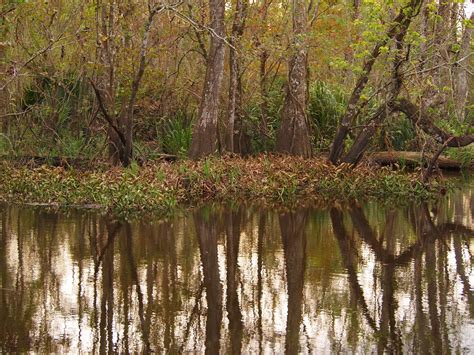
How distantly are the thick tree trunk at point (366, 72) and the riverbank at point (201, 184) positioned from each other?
59 cm

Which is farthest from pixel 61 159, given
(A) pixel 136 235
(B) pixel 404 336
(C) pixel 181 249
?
(B) pixel 404 336

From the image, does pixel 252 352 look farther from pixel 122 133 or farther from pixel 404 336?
pixel 122 133

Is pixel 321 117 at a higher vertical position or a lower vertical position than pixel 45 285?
higher

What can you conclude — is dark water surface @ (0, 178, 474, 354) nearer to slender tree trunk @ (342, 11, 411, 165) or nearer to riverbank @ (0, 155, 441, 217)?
riverbank @ (0, 155, 441, 217)

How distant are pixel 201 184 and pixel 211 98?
3.24 m

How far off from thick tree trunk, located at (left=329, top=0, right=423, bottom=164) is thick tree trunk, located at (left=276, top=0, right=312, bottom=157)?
1.71 metres

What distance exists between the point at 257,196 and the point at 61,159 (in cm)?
451

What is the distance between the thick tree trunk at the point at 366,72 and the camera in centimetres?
1652

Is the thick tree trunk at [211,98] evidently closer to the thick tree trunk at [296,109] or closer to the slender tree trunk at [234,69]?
the slender tree trunk at [234,69]

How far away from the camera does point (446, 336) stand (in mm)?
6855

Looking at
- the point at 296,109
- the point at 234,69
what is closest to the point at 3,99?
the point at 234,69

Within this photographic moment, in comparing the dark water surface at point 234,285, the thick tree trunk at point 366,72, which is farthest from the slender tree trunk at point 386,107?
the dark water surface at point 234,285

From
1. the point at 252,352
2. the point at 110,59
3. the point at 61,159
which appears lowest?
the point at 252,352

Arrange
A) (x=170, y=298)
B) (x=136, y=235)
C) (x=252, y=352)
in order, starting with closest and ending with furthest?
(x=252, y=352) → (x=170, y=298) → (x=136, y=235)
